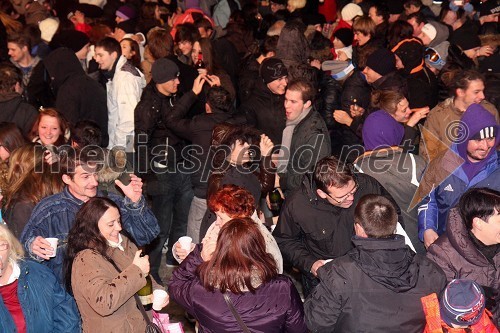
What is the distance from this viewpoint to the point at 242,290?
4520 mm

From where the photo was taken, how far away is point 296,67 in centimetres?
792

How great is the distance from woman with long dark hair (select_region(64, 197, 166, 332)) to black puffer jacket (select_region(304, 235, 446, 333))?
3.86 feet

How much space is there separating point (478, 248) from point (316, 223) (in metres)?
1.17

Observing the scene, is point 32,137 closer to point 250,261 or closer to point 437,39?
point 250,261

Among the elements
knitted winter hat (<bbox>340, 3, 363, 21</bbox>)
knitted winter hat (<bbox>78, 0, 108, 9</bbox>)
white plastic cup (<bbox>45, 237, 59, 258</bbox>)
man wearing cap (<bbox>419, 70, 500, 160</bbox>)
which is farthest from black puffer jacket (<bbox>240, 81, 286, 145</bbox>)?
knitted winter hat (<bbox>78, 0, 108, 9</bbox>)

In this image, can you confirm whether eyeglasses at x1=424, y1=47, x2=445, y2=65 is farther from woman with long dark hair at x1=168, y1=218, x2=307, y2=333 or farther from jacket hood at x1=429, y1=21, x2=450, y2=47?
woman with long dark hair at x1=168, y1=218, x2=307, y2=333

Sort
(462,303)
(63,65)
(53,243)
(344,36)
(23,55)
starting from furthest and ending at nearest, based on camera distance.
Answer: (344,36), (23,55), (63,65), (53,243), (462,303)

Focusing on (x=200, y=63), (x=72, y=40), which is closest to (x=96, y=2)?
(x=72, y=40)

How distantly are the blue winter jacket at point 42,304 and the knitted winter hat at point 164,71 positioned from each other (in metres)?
2.98

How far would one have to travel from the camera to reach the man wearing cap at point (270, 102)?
789 cm

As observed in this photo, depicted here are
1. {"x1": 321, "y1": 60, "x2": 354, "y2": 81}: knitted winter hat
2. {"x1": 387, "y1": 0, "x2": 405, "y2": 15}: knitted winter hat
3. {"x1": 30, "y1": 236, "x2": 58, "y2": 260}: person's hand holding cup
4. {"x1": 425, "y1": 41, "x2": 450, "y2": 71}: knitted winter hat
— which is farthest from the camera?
{"x1": 387, "y1": 0, "x2": 405, "y2": 15}: knitted winter hat

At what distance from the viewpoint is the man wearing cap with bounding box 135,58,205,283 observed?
7.57 metres

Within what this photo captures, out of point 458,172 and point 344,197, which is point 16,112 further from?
point 458,172

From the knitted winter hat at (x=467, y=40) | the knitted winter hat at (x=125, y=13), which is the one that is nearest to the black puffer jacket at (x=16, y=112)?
the knitted winter hat at (x=125, y=13)
